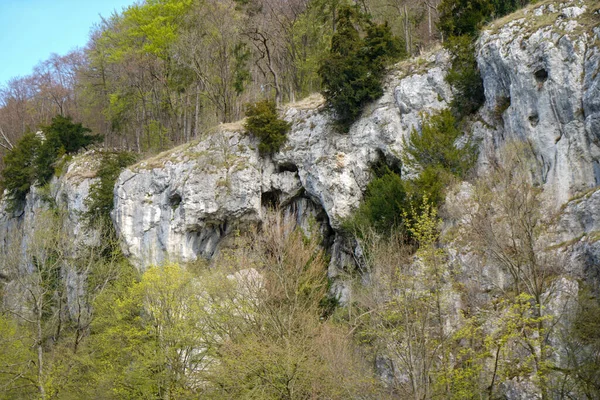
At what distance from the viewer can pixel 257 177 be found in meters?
25.1

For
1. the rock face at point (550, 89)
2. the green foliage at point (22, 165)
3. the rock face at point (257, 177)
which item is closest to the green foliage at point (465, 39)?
the rock face at point (257, 177)

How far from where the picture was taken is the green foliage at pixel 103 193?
90.8 ft

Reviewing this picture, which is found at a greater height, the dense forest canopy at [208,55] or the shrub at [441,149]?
the dense forest canopy at [208,55]

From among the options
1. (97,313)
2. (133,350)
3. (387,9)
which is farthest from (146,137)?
(133,350)

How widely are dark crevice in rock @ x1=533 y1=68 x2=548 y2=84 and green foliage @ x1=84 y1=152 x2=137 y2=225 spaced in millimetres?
18556

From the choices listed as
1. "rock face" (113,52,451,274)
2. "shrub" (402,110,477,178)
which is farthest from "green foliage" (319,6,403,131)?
"shrub" (402,110,477,178)

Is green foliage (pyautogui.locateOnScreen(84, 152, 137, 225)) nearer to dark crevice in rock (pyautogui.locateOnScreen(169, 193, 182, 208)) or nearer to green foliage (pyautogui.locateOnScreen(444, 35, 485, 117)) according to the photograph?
dark crevice in rock (pyautogui.locateOnScreen(169, 193, 182, 208))

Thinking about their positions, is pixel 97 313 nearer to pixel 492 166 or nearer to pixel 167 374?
pixel 167 374

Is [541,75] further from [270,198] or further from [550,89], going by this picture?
[270,198]

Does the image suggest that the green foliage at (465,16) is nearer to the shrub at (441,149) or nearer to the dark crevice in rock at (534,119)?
the shrub at (441,149)

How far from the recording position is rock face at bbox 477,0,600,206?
1739 cm

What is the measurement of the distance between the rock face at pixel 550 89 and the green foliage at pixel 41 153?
22.4 meters

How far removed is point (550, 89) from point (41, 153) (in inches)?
1028

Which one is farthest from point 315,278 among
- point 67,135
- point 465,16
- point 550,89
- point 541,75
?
point 67,135
